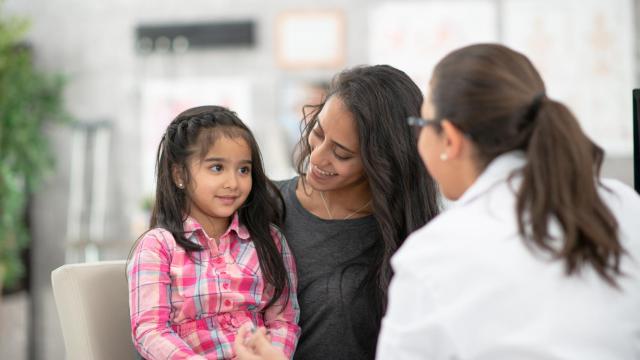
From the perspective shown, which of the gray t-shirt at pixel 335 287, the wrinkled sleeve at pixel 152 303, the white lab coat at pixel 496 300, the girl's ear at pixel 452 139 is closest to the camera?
the white lab coat at pixel 496 300

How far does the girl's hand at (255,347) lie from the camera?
4.36 ft

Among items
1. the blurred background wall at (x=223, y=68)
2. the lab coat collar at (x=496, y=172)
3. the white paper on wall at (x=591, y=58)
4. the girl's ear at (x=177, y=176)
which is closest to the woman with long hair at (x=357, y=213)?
the girl's ear at (x=177, y=176)

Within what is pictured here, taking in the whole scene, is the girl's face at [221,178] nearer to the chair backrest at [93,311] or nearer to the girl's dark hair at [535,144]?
the chair backrest at [93,311]

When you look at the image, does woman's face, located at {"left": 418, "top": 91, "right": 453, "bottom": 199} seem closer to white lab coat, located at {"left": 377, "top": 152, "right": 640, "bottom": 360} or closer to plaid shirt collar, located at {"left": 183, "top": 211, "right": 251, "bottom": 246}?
white lab coat, located at {"left": 377, "top": 152, "right": 640, "bottom": 360}

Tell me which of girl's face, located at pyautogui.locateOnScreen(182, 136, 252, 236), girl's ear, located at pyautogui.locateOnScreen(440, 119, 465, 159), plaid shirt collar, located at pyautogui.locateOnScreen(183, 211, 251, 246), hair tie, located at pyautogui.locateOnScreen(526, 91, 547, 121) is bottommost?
plaid shirt collar, located at pyautogui.locateOnScreen(183, 211, 251, 246)

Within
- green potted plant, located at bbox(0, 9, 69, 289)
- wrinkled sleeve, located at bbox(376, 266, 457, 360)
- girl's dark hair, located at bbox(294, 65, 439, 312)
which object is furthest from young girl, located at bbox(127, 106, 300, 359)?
green potted plant, located at bbox(0, 9, 69, 289)

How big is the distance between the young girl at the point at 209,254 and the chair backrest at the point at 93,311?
0.29 ft

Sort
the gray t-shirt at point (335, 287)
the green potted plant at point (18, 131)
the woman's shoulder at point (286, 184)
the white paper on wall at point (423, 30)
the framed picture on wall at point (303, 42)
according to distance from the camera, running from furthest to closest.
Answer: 1. the framed picture on wall at point (303, 42)
2. the white paper on wall at point (423, 30)
3. the green potted plant at point (18, 131)
4. the woman's shoulder at point (286, 184)
5. the gray t-shirt at point (335, 287)

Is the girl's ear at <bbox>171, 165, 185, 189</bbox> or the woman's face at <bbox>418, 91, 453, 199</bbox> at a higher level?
the woman's face at <bbox>418, 91, 453, 199</bbox>

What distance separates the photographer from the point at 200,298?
1.52 m

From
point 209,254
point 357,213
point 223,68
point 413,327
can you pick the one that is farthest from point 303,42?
point 413,327

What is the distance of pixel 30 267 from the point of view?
5566 millimetres

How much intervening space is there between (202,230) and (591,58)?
13.6ft

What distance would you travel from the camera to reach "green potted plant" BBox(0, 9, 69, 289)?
14.7ft
